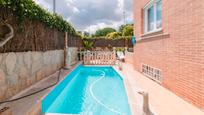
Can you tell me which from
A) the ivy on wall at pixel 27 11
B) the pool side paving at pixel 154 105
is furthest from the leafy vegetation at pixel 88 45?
the pool side paving at pixel 154 105

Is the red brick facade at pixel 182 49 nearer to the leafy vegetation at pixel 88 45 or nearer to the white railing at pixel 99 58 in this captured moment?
the white railing at pixel 99 58

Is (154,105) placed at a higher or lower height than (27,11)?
lower

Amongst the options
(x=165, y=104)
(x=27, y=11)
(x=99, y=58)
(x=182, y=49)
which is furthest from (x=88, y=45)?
(x=165, y=104)

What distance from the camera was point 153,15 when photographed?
8.42 metres

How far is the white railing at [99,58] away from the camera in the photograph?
1639 cm

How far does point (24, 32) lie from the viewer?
6.36m

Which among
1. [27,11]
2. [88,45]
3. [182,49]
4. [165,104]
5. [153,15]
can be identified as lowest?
[165,104]

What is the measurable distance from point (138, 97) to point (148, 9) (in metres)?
5.41

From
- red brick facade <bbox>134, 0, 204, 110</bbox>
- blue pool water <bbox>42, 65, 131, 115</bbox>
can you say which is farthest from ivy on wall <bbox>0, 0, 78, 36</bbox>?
red brick facade <bbox>134, 0, 204, 110</bbox>

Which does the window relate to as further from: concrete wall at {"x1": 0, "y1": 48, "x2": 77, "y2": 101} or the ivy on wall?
concrete wall at {"x1": 0, "y1": 48, "x2": 77, "y2": 101}

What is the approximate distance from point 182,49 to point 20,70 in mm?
4746

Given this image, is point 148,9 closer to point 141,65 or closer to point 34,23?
point 141,65

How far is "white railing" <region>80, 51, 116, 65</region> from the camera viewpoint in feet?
53.8

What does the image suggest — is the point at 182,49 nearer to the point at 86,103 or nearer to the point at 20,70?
the point at 86,103
